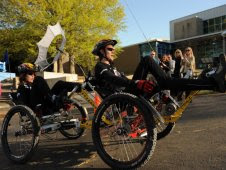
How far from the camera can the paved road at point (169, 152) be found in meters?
4.25

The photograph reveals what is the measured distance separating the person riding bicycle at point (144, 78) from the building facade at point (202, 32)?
40862mm

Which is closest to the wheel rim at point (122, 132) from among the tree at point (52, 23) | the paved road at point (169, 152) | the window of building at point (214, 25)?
the paved road at point (169, 152)

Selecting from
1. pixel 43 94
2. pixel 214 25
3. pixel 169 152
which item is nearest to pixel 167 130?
pixel 169 152

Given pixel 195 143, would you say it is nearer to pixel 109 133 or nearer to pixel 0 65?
pixel 109 133

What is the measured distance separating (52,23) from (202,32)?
109 ft

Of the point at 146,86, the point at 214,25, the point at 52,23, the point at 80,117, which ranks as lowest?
the point at 80,117

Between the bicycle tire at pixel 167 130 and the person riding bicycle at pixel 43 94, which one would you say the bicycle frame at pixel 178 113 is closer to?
the bicycle tire at pixel 167 130

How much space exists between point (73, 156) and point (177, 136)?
5.80 ft

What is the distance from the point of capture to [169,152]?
479 centimetres

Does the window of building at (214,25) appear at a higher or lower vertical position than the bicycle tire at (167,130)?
higher

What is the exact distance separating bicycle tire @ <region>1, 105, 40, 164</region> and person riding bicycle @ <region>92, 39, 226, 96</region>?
107cm

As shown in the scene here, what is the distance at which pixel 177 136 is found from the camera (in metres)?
5.84

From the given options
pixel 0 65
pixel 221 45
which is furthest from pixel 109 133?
pixel 221 45

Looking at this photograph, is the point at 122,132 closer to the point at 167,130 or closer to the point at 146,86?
the point at 146,86
